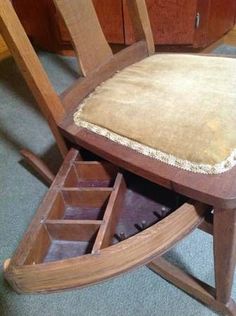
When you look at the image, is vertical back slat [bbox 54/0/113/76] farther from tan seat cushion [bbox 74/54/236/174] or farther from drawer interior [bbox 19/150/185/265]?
drawer interior [bbox 19/150/185/265]

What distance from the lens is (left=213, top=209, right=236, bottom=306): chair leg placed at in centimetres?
55

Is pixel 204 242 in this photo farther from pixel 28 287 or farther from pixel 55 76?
pixel 55 76

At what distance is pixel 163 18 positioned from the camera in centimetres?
149

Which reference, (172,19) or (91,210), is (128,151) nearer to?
(91,210)

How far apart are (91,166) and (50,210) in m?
0.15

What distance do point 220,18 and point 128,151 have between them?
1247 mm

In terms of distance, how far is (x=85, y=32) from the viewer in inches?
30.8

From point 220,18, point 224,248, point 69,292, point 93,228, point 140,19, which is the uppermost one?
point 140,19

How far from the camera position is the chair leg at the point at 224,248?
55cm

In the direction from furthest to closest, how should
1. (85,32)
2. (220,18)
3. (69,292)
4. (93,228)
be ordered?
(220,18)
(69,292)
(85,32)
(93,228)

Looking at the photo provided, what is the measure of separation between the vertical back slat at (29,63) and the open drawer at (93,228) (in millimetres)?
97

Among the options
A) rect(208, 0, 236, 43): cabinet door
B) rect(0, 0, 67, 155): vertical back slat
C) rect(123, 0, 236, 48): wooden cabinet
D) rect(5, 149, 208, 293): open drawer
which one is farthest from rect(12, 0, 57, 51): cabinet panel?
rect(5, 149, 208, 293): open drawer

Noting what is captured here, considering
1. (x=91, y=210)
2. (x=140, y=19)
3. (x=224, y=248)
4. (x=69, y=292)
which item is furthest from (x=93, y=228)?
(x=140, y=19)

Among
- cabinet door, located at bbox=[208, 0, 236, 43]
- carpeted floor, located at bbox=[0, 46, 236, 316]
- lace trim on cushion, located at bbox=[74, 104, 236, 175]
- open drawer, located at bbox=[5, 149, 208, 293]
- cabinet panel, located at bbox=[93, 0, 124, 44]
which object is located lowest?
carpeted floor, located at bbox=[0, 46, 236, 316]
